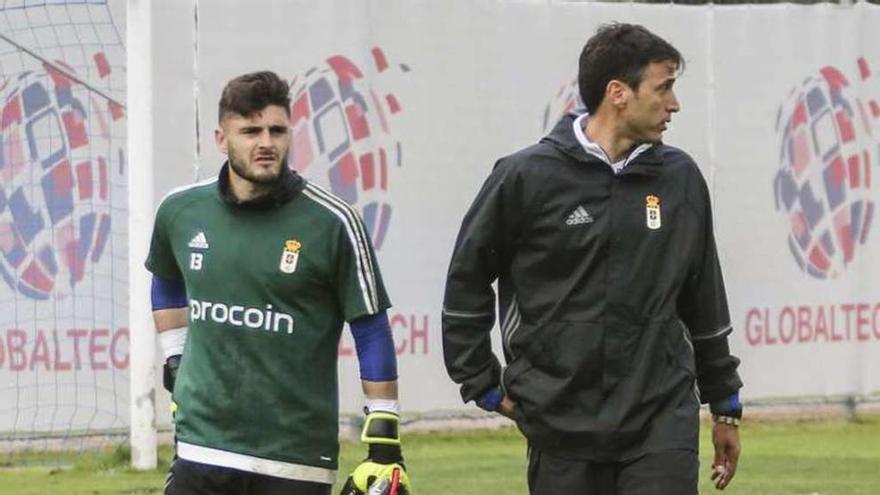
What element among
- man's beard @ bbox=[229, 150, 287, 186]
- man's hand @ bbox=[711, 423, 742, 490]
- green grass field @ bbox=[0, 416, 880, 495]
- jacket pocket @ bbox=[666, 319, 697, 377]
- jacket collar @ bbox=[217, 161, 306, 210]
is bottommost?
green grass field @ bbox=[0, 416, 880, 495]

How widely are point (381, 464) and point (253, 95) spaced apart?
1.18 m

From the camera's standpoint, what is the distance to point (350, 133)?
14703 mm

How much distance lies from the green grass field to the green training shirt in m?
5.65

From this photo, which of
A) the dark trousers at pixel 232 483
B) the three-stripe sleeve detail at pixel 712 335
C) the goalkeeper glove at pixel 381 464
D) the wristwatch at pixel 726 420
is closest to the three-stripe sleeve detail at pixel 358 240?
the goalkeeper glove at pixel 381 464

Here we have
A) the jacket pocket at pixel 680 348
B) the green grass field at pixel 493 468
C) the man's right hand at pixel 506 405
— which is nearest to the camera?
the jacket pocket at pixel 680 348

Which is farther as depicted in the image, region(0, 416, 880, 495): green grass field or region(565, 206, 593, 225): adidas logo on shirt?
region(0, 416, 880, 495): green grass field

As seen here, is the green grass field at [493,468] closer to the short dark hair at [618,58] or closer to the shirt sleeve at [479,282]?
the shirt sleeve at [479,282]

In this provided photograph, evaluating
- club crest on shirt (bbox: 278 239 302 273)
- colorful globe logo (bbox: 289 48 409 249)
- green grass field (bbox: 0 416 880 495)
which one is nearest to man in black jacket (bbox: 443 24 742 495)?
club crest on shirt (bbox: 278 239 302 273)

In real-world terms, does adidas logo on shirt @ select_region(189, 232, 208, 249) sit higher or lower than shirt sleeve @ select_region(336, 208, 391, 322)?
higher

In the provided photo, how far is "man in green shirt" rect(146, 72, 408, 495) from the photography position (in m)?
6.77

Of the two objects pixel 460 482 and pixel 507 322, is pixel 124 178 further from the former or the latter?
pixel 507 322

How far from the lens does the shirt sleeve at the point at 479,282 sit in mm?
6703

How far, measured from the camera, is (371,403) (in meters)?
6.77

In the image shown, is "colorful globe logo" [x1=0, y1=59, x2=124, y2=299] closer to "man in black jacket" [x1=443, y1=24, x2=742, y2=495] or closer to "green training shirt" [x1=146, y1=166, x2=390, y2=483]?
"green training shirt" [x1=146, y1=166, x2=390, y2=483]
